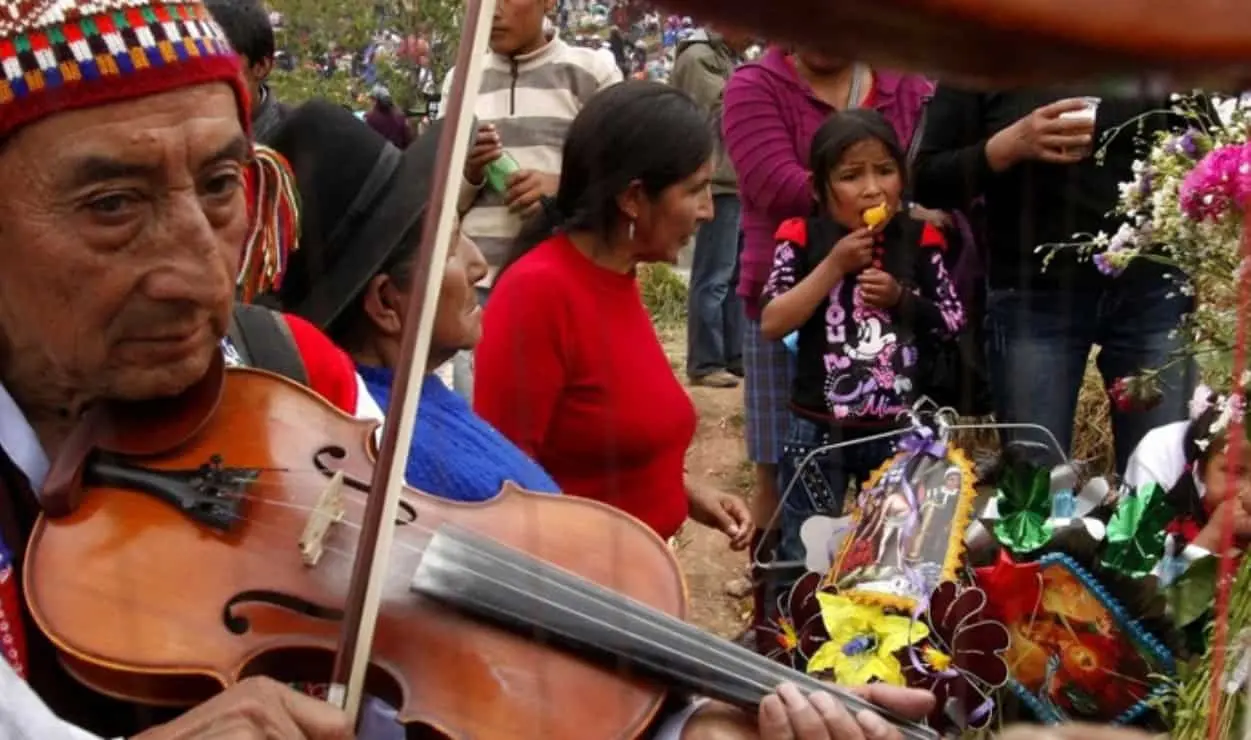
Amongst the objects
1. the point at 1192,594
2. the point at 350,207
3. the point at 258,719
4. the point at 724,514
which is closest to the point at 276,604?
the point at 258,719

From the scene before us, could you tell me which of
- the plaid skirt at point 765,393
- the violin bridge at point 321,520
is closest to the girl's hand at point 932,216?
the plaid skirt at point 765,393

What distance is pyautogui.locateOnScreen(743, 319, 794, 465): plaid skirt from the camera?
2.88 m

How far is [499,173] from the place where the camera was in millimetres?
2871

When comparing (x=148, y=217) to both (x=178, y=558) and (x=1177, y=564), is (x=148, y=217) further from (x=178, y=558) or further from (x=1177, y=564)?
(x=1177, y=564)

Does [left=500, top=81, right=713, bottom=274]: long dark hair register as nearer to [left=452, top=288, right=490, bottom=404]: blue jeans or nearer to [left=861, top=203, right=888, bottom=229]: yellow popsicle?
[left=861, top=203, right=888, bottom=229]: yellow popsicle

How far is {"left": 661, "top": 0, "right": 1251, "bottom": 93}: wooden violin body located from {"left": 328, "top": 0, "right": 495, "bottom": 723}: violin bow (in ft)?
2.18

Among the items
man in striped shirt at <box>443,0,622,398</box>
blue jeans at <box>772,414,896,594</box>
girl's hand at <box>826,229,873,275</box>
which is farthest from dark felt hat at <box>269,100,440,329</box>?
man in striped shirt at <box>443,0,622,398</box>

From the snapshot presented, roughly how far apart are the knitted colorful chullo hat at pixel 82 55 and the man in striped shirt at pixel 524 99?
6.25ft

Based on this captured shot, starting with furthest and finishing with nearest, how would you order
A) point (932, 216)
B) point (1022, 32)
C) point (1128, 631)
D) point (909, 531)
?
point (932, 216), point (909, 531), point (1128, 631), point (1022, 32)

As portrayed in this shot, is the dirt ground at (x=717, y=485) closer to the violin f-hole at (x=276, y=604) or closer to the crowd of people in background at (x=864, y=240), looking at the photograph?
the crowd of people in background at (x=864, y=240)

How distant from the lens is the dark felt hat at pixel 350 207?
1.47 metres

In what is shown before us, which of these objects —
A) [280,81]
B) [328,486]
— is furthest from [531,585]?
[280,81]

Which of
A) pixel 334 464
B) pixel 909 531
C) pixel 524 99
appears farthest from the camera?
pixel 524 99

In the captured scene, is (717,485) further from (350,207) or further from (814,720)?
(814,720)
